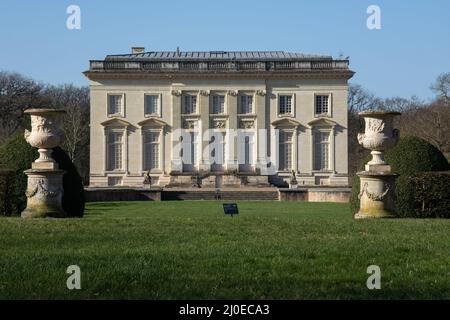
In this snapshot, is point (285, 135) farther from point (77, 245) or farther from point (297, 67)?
point (77, 245)

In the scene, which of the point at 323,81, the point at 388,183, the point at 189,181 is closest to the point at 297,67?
the point at 323,81

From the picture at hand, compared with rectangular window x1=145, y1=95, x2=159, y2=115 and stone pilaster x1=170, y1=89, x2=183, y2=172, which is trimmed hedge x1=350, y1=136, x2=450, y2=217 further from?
rectangular window x1=145, y1=95, x2=159, y2=115

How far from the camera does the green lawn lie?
6059mm

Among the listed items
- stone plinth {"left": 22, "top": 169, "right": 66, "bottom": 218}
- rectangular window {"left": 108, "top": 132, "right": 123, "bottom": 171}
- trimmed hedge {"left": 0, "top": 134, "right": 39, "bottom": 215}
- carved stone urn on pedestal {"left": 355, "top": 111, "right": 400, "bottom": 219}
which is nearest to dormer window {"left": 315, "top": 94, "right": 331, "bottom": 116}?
rectangular window {"left": 108, "top": 132, "right": 123, "bottom": 171}

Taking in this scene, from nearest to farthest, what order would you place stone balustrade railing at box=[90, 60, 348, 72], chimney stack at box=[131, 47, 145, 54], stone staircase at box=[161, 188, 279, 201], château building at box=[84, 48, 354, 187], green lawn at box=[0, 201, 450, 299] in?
green lawn at box=[0, 201, 450, 299] < stone staircase at box=[161, 188, 279, 201] < château building at box=[84, 48, 354, 187] < stone balustrade railing at box=[90, 60, 348, 72] < chimney stack at box=[131, 47, 145, 54]

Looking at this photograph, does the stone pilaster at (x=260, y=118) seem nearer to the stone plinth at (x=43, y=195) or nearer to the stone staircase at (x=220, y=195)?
the stone staircase at (x=220, y=195)

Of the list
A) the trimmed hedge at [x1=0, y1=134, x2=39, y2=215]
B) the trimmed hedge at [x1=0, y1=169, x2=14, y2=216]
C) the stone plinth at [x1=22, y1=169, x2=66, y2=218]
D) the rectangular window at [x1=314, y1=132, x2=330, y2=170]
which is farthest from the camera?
the rectangular window at [x1=314, y1=132, x2=330, y2=170]

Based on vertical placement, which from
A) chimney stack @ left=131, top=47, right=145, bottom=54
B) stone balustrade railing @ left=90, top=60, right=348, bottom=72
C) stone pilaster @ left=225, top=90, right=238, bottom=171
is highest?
chimney stack @ left=131, top=47, right=145, bottom=54

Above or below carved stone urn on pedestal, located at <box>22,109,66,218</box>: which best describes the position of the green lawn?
Result: below

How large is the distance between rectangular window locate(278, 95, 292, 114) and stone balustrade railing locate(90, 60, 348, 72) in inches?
74.9

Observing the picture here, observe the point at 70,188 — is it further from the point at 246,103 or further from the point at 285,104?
the point at 285,104

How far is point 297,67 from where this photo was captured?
1893 inches

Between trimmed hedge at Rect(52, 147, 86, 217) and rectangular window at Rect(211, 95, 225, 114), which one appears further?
rectangular window at Rect(211, 95, 225, 114)

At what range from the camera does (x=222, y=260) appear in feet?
24.8
